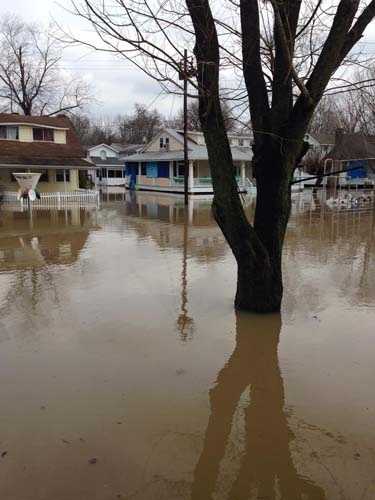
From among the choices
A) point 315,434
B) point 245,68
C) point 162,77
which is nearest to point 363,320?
point 315,434

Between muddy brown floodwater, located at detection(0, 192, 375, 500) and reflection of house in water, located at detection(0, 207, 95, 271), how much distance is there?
121 cm

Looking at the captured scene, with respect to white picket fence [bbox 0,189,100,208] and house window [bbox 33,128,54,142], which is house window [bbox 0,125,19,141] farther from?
white picket fence [bbox 0,189,100,208]

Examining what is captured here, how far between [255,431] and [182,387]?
1009 mm

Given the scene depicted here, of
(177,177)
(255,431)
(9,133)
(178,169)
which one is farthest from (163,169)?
(255,431)

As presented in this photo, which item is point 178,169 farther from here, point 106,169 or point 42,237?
point 42,237

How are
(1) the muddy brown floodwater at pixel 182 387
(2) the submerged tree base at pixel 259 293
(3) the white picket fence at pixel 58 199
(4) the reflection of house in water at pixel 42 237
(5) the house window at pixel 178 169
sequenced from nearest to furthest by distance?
(1) the muddy brown floodwater at pixel 182 387, (2) the submerged tree base at pixel 259 293, (4) the reflection of house in water at pixel 42 237, (3) the white picket fence at pixel 58 199, (5) the house window at pixel 178 169

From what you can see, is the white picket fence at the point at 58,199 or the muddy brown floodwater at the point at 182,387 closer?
the muddy brown floodwater at the point at 182,387

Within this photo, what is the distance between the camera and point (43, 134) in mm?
32250

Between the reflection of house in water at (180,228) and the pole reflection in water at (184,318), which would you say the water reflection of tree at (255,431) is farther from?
the reflection of house in water at (180,228)

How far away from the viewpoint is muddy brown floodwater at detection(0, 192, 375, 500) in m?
3.25

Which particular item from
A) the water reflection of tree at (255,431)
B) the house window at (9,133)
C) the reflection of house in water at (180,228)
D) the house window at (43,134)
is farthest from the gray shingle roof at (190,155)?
the water reflection of tree at (255,431)

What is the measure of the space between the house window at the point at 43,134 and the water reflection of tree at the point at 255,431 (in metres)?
29.8

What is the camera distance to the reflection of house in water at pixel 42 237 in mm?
11445

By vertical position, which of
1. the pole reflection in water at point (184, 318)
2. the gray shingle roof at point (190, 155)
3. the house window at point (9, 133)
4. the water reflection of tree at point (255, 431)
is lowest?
the water reflection of tree at point (255, 431)
